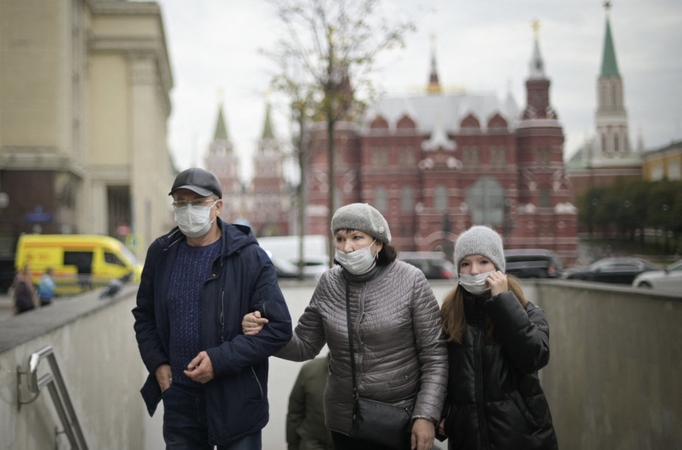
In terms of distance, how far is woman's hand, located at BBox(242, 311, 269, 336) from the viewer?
3.20 meters

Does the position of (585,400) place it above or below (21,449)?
below

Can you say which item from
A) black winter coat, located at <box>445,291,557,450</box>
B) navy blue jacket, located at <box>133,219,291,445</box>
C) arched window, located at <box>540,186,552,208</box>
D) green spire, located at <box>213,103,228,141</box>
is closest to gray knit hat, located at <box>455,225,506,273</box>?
black winter coat, located at <box>445,291,557,450</box>

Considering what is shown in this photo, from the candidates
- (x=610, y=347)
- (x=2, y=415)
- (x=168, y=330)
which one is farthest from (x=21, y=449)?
(x=610, y=347)

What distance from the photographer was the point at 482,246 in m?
3.42

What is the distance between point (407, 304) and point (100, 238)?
24534 millimetres

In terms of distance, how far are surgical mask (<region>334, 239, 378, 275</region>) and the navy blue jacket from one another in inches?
14.0

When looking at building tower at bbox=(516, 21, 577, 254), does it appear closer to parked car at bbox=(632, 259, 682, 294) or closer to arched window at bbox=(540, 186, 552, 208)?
arched window at bbox=(540, 186, 552, 208)

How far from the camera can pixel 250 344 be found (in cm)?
316

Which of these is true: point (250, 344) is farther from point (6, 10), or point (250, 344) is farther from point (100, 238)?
point (6, 10)

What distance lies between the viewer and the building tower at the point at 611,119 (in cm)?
2511

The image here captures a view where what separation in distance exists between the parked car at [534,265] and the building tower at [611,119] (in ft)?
15.5

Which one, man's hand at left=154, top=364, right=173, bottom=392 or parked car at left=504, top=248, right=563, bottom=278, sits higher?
man's hand at left=154, top=364, right=173, bottom=392

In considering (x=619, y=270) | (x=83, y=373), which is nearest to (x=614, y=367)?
(x=83, y=373)

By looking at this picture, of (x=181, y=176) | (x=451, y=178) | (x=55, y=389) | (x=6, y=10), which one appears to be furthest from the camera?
(x=451, y=178)
